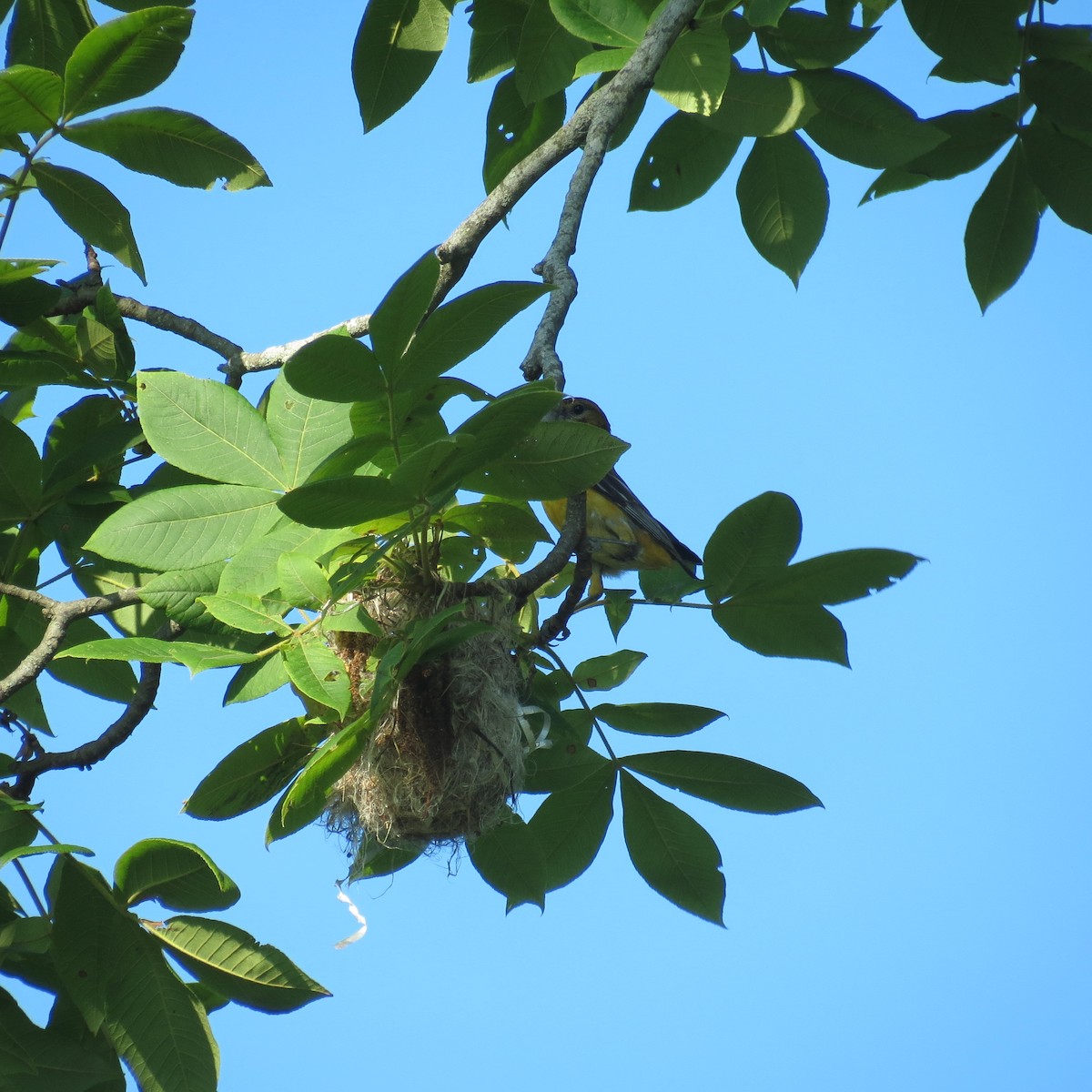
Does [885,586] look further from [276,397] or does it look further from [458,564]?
[276,397]

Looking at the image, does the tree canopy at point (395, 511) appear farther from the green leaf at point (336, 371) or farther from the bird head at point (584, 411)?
the bird head at point (584, 411)

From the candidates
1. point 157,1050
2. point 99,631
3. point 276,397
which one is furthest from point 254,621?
point 99,631

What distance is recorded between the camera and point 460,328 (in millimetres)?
1831

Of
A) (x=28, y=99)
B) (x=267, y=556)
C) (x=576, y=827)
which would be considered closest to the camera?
(x=267, y=556)

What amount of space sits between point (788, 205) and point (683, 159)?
34 centimetres

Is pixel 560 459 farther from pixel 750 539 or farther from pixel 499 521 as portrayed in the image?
pixel 750 539

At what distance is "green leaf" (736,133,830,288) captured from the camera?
9.84 ft

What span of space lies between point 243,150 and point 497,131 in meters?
0.87

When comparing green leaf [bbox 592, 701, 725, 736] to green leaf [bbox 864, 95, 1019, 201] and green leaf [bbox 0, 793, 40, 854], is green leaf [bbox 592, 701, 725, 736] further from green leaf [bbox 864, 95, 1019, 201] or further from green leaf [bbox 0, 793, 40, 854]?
green leaf [bbox 864, 95, 1019, 201]

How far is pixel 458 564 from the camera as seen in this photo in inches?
93.3

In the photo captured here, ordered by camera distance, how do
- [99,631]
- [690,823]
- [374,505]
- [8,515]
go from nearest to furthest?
[374,505] → [690,823] → [8,515] → [99,631]

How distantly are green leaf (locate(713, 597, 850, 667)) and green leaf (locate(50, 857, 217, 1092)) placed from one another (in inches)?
49.2

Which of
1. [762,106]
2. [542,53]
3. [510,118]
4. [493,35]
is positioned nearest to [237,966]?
[762,106]

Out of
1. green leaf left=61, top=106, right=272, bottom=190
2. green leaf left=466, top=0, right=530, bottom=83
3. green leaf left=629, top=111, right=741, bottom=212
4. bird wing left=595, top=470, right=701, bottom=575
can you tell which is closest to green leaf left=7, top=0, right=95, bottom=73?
green leaf left=61, top=106, right=272, bottom=190
